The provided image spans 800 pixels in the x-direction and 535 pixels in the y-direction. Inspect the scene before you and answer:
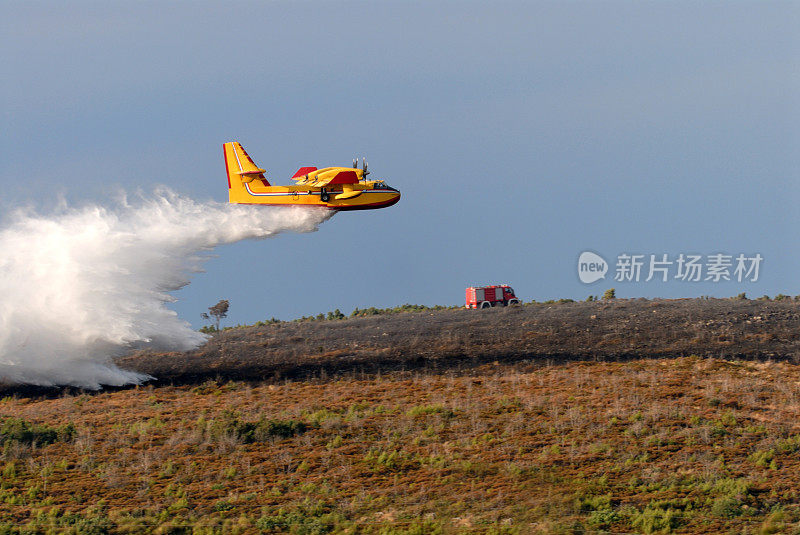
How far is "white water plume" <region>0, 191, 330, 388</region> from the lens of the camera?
41281 mm

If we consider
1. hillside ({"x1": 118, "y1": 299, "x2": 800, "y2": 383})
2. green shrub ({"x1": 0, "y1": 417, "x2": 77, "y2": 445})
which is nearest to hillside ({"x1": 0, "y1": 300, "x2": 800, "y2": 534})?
green shrub ({"x1": 0, "y1": 417, "x2": 77, "y2": 445})

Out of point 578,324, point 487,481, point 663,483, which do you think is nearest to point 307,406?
point 487,481

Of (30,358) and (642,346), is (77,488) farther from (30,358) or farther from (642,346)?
(642,346)

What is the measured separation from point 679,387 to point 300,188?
73.8ft

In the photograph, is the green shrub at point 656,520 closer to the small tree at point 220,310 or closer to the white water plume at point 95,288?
the white water plume at point 95,288

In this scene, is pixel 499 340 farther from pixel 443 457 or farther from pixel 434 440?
pixel 443 457

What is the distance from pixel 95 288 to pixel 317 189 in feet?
41.7

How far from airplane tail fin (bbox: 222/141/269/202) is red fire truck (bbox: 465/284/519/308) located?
2507 centimetres

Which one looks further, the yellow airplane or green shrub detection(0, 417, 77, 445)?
the yellow airplane

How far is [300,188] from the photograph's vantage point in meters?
45.9

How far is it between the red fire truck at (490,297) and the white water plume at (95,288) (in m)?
23.6

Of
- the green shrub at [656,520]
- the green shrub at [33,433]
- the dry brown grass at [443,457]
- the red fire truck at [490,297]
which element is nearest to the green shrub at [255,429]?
the dry brown grass at [443,457]

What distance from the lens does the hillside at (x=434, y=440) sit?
2425 cm

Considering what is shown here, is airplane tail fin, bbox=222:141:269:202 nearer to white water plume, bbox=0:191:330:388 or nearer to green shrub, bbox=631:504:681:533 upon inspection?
white water plume, bbox=0:191:330:388
